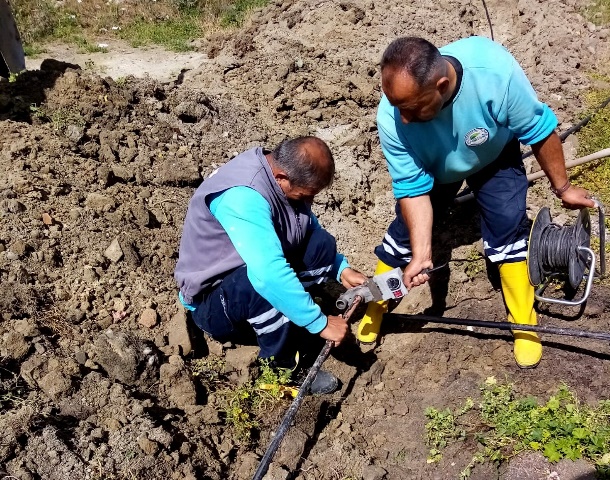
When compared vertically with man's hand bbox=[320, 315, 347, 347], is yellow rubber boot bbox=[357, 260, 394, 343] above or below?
below

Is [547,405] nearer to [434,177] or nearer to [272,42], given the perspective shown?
[434,177]

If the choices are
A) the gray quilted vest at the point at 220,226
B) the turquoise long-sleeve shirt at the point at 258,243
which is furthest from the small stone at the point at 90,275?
the turquoise long-sleeve shirt at the point at 258,243

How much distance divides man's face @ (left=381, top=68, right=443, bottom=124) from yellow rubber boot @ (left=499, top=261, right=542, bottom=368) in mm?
1222

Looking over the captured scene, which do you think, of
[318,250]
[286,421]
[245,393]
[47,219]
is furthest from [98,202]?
[286,421]

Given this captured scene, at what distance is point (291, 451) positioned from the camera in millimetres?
2906

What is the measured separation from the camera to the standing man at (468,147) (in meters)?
2.54

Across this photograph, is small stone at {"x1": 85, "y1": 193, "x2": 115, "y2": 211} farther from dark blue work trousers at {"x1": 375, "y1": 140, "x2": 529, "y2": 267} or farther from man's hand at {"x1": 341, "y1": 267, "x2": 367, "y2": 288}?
dark blue work trousers at {"x1": 375, "y1": 140, "x2": 529, "y2": 267}

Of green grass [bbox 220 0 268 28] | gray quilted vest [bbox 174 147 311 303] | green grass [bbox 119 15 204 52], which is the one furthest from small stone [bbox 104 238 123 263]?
green grass [bbox 220 0 268 28]

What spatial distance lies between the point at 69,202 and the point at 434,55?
281 cm

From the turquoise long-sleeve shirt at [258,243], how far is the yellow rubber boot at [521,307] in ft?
4.46

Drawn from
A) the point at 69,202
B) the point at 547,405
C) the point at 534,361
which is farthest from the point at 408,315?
the point at 69,202

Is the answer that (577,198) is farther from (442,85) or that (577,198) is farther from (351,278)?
(351,278)

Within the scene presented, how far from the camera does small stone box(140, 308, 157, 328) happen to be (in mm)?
3469

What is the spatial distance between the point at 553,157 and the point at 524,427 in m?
1.41
